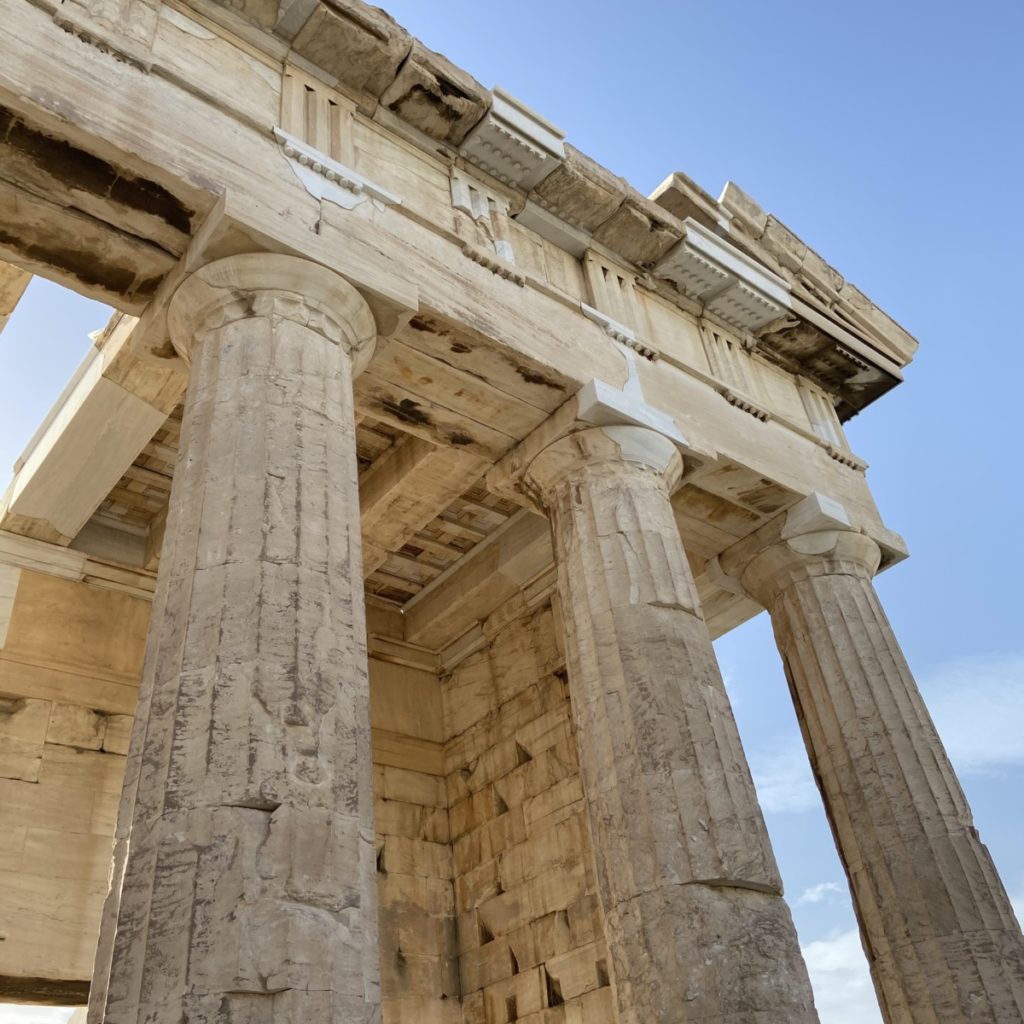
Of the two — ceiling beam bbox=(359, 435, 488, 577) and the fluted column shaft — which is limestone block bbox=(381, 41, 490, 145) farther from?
the fluted column shaft

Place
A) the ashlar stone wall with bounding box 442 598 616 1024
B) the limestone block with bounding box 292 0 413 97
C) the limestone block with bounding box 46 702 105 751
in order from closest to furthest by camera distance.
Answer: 1. the limestone block with bounding box 292 0 413 97
2. the limestone block with bounding box 46 702 105 751
3. the ashlar stone wall with bounding box 442 598 616 1024

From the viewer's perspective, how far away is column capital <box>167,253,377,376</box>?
6.07 metres

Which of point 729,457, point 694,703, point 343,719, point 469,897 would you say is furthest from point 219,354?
point 469,897

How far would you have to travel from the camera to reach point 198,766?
4203mm

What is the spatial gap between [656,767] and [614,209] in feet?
17.2

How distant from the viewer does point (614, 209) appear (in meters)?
9.16

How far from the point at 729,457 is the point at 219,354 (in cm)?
473

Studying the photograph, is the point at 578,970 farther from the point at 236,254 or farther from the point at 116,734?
the point at 236,254

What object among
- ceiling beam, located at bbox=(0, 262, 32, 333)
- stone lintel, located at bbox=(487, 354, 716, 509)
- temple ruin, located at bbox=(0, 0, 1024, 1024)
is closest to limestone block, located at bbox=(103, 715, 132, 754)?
temple ruin, located at bbox=(0, 0, 1024, 1024)

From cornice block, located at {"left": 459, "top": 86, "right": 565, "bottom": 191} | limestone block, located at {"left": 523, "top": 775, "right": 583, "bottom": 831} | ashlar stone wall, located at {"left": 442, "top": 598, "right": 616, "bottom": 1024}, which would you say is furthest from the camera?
limestone block, located at {"left": 523, "top": 775, "right": 583, "bottom": 831}

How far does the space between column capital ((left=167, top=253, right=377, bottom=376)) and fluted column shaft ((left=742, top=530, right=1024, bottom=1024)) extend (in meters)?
4.98

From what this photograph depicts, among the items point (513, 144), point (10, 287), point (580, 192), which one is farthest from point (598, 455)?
point (10, 287)

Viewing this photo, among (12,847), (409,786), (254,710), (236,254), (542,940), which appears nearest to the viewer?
(254,710)

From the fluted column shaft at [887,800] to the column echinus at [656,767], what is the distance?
7.01 ft
